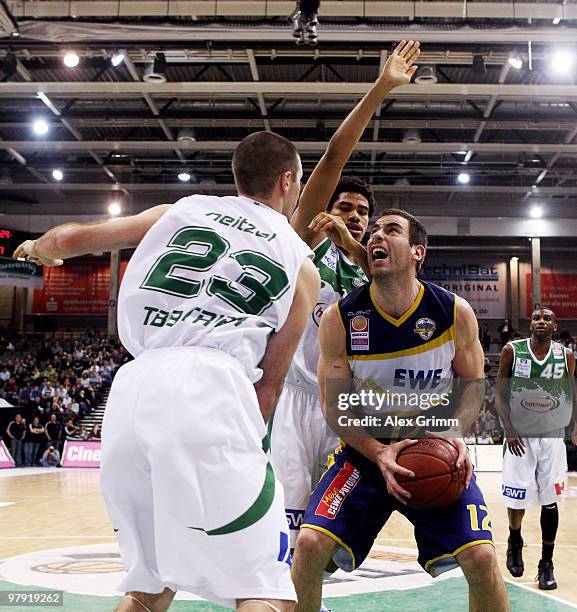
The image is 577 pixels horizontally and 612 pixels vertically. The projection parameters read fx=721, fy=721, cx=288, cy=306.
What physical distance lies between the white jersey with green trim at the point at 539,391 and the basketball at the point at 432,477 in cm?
350

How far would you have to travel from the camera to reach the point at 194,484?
201 centimetres

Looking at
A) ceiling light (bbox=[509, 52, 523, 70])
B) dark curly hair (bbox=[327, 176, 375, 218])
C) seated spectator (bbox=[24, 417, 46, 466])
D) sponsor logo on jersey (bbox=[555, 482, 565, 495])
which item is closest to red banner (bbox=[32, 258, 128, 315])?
seated spectator (bbox=[24, 417, 46, 466])

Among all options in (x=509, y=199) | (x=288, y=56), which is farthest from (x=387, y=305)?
(x=509, y=199)

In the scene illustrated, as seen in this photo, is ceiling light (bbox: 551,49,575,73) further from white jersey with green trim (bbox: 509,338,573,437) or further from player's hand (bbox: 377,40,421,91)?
player's hand (bbox: 377,40,421,91)

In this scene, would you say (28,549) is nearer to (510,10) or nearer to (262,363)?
(262,363)

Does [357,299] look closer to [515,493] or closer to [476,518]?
[476,518]

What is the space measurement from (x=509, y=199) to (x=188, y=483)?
25658mm

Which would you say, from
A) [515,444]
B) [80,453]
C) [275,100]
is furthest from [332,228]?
[275,100]

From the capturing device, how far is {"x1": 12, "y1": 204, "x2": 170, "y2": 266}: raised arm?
2.39m

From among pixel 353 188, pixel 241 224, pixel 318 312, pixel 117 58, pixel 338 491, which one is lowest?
pixel 338 491

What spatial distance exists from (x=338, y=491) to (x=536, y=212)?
79.5 feet

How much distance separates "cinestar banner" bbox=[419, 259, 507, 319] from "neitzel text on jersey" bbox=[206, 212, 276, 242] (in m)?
26.5

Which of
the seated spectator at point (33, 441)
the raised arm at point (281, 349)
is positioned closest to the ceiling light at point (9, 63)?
the seated spectator at point (33, 441)

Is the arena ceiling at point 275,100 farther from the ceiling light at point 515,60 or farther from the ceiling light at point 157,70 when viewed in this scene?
the ceiling light at point 157,70
